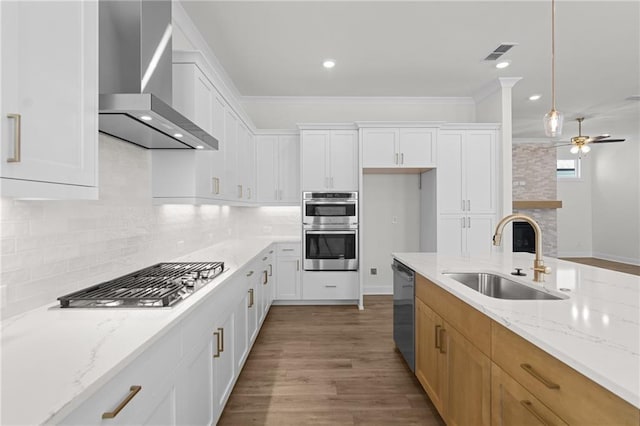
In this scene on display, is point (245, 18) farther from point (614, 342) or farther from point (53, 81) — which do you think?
point (614, 342)

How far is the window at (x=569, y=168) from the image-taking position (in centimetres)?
A: 884

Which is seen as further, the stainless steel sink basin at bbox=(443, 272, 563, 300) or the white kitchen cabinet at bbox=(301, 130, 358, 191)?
the white kitchen cabinet at bbox=(301, 130, 358, 191)

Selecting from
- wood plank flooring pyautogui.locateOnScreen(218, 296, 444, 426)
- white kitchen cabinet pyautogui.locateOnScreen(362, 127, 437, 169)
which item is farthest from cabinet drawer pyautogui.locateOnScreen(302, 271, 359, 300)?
white kitchen cabinet pyautogui.locateOnScreen(362, 127, 437, 169)

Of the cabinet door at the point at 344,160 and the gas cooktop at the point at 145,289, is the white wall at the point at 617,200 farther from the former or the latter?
the gas cooktop at the point at 145,289

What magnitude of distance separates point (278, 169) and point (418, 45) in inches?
94.3

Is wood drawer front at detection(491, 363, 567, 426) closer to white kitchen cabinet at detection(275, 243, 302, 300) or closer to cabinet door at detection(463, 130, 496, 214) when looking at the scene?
white kitchen cabinet at detection(275, 243, 302, 300)

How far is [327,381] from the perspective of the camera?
8.74 ft

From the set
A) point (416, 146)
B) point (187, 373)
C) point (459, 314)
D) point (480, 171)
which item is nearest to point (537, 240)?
point (459, 314)

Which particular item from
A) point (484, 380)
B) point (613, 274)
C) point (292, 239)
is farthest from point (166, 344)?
point (292, 239)

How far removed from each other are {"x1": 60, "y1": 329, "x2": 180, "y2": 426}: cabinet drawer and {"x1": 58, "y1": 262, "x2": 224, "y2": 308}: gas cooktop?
212 millimetres

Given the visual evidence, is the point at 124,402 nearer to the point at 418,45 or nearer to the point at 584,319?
the point at 584,319

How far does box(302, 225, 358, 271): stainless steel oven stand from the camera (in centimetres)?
462

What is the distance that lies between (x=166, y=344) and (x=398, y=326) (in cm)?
222

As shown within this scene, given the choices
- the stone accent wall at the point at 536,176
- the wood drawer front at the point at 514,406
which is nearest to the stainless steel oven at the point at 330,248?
the wood drawer front at the point at 514,406
